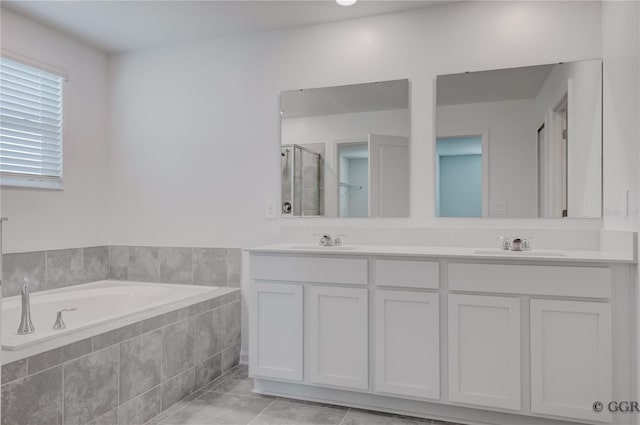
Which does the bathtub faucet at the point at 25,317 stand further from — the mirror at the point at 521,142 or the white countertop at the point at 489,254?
the mirror at the point at 521,142

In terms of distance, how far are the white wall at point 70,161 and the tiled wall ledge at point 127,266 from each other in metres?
0.09

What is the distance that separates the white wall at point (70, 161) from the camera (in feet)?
9.04

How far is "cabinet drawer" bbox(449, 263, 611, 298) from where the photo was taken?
1933 mm

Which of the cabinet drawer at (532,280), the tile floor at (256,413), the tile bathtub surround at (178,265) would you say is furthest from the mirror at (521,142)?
the tile bathtub surround at (178,265)

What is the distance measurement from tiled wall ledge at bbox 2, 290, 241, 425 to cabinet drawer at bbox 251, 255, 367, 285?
0.52 m

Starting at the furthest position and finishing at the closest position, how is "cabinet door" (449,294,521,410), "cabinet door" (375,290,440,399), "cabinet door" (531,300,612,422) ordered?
"cabinet door" (375,290,440,399) < "cabinet door" (449,294,521,410) < "cabinet door" (531,300,612,422)

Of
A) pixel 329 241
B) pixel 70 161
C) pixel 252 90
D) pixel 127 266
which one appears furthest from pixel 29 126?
pixel 329 241

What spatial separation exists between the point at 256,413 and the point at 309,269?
802 millimetres

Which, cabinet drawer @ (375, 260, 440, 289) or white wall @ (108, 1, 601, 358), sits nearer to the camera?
cabinet drawer @ (375, 260, 440, 289)

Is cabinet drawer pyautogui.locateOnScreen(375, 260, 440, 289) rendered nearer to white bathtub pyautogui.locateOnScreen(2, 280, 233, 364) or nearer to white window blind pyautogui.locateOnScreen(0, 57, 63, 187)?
white bathtub pyautogui.locateOnScreen(2, 280, 233, 364)

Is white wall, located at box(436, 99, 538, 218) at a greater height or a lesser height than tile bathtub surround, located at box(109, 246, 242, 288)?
greater

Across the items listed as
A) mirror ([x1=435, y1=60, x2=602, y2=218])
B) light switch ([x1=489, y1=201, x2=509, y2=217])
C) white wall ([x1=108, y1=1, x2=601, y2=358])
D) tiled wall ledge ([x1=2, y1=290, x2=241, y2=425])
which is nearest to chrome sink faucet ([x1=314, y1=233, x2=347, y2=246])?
white wall ([x1=108, y1=1, x2=601, y2=358])

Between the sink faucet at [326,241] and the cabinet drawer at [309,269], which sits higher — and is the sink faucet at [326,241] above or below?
above

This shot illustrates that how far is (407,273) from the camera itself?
7.30ft
